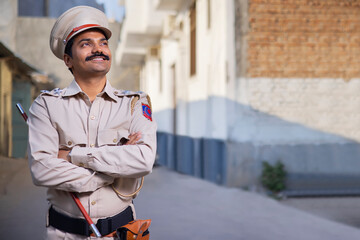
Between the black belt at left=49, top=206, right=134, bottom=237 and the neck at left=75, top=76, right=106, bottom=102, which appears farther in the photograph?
the neck at left=75, top=76, right=106, bottom=102

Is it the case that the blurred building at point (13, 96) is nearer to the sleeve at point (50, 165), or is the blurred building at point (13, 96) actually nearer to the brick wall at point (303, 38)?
the brick wall at point (303, 38)

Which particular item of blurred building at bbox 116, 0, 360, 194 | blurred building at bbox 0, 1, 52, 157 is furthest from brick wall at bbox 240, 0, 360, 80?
blurred building at bbox 0, 1, 52, 157

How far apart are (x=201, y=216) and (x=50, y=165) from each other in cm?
409

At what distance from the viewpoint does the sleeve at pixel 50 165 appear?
2051 millimetres

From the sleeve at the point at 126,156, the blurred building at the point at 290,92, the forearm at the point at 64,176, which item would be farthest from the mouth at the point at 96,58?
the blurred building at the point at 290,92

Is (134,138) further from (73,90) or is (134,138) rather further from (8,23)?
(8,23)

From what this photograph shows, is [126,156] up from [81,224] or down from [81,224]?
up

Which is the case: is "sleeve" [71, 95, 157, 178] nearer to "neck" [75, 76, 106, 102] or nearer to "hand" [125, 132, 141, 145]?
"hand" [125, 132, 141, 145]

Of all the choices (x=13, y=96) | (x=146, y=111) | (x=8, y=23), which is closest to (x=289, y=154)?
(x=146, y=111)

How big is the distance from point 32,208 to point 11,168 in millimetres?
3904

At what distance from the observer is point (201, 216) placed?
5.95 meters

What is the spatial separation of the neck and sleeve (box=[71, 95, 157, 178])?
0.69ft

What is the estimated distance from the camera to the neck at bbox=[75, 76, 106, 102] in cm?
220

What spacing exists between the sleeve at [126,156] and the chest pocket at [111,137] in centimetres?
4
